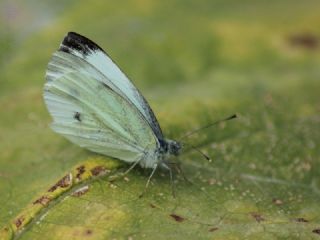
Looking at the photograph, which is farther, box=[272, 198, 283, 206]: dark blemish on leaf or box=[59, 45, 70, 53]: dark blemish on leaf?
box=[59, 45, 70, 53]: dark blemish on leaf

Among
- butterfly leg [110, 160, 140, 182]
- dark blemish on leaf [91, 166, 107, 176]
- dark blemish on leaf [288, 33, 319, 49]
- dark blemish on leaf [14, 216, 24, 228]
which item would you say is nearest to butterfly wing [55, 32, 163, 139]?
butterfly leg [110, 160, 140, 182]

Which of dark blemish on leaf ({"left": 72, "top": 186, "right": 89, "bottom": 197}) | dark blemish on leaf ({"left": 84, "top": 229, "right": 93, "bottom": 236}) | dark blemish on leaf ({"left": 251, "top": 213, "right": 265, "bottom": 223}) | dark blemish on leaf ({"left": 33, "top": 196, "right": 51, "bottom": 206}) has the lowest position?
dark blemish on leaf ({"left": 251, "top": 213, "right": 265, "bottom": 223})

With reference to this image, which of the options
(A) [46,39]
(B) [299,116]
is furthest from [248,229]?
(A) [46,39]

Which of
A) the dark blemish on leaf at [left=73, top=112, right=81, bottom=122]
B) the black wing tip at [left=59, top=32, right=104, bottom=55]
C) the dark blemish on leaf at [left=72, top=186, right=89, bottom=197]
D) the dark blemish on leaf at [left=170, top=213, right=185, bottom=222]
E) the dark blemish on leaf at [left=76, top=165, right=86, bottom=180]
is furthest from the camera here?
the dark blemish on leaf at [left=73, top=112, right=81, bottom=122]

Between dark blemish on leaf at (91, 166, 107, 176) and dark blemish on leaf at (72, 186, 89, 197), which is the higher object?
dark blemish on leaf at (91, 166, 107, 176)

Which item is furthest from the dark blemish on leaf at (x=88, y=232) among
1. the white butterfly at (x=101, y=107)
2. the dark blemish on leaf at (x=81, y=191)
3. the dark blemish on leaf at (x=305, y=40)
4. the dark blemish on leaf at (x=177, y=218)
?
the dark blemish on leaf at (x=305, y=40)

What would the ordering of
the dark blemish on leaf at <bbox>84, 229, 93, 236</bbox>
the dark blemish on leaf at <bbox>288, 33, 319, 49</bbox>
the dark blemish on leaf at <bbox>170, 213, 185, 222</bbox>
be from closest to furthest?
the dark blemish on leaf at <bbox>84, 229, 93, 236</bbox> → the dark blemish on leaf at <bbox>170, 213, 185, 222</bbox> → the dark blemish on leaf at <bbox>288, 33, 319, 49</bbox>

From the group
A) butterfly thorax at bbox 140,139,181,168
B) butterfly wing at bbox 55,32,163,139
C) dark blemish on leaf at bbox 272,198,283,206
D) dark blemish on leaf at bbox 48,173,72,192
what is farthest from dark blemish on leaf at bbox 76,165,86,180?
dark blemish on leaf at bbox 272,198,283,206

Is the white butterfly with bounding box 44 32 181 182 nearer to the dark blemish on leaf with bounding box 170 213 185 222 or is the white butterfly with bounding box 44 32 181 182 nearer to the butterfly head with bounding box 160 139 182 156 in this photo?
the butterfly head with bounding box 160 139 182 156
